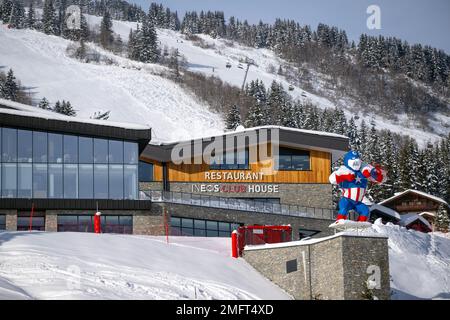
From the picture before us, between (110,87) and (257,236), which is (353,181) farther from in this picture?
(110,87)

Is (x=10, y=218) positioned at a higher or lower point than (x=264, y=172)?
lower

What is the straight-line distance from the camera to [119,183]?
4228cm

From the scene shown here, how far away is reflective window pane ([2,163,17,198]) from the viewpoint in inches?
1601

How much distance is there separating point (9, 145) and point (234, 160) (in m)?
13.9

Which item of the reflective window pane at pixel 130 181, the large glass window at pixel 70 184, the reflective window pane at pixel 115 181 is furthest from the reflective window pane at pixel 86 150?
the reflective window pane at pixel 130 181

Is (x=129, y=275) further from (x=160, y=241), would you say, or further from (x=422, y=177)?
(x=422, y=177)

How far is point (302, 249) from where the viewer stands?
29.4 metres

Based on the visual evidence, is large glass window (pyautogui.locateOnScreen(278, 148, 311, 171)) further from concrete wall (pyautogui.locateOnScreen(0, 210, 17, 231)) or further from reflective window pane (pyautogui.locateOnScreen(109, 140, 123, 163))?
concrete wall (pyautogui.locateOnScreen(0, 210, 17, 231))

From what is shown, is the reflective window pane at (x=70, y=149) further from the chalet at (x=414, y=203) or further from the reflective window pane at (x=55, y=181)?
the chalet at (x=414, y=203)

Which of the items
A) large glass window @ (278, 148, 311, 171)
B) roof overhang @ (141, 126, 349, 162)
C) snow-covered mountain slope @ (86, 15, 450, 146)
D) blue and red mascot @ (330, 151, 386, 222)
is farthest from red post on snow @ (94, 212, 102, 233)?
snow-covered mountain slope @ (86, 15, 450, 146)

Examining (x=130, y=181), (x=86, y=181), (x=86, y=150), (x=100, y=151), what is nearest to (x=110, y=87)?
(x=100, y=151)

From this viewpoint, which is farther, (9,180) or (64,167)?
(64,167)

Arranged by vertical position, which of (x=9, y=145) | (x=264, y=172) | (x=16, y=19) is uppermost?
(x=16, y=19)

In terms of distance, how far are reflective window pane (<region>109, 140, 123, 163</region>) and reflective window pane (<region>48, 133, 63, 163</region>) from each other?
2.56m
